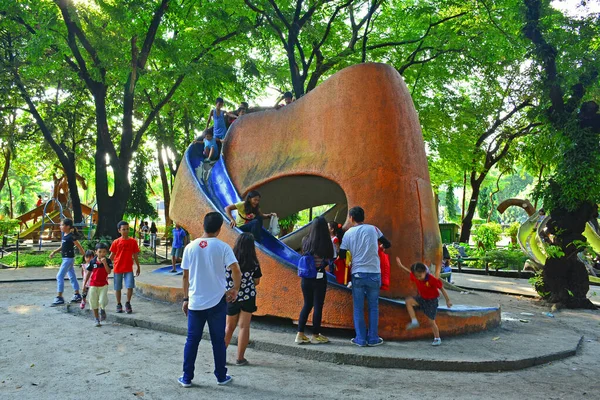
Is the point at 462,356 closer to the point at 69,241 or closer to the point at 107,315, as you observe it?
the point at 107,315

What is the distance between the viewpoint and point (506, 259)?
18.8 meters

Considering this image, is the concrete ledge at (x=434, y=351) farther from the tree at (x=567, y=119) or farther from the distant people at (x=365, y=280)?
the tree at (x=567, y=119)

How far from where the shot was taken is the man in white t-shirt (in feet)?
15.7

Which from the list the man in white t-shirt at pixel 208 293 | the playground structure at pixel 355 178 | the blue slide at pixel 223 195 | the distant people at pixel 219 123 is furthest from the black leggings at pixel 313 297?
the distant people at pixel 219 123

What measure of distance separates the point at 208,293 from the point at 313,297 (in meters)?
1.86

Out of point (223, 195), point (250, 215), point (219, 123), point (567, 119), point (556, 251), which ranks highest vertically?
point (567, 119)

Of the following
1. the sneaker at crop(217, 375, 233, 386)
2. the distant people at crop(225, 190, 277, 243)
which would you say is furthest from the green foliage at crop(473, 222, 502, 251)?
the sneaker at crop(217, 375, 233, 386)

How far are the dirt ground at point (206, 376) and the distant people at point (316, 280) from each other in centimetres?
49

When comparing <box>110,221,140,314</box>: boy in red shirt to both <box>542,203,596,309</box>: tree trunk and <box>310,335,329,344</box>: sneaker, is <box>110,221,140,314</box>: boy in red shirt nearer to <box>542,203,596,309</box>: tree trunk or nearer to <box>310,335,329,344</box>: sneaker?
<box>310,335,329,344</box>: sneaker

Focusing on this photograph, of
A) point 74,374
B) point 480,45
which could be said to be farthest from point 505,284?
point 74,374

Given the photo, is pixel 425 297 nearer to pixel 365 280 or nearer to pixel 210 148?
pixel 365 280

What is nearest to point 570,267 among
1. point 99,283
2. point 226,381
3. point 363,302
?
point 363,302

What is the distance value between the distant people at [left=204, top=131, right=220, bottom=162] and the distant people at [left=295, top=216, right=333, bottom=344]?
15.1 feet

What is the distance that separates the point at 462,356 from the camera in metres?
5.91
